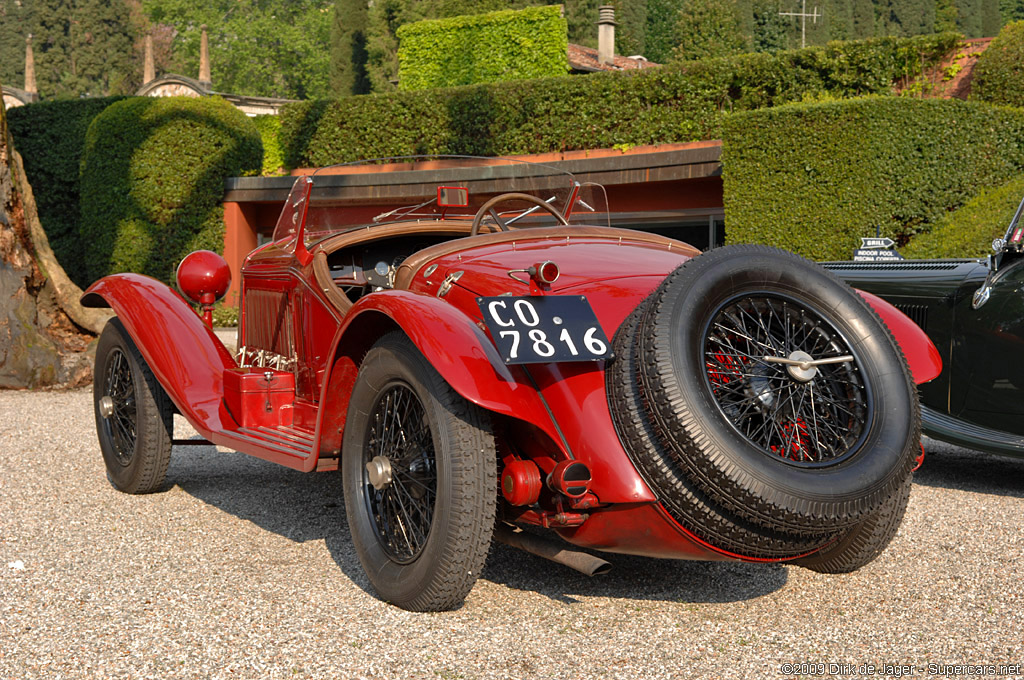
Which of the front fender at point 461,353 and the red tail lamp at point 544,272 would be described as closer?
the front fender at point 461,353

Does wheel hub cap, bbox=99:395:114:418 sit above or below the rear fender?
below

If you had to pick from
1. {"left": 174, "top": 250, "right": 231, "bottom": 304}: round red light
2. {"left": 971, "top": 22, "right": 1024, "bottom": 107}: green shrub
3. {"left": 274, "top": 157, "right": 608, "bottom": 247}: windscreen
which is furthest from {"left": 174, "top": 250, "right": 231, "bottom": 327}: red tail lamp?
{"left": 971, "top": 22, "right": 1024, "bottom": 107}: green shrub

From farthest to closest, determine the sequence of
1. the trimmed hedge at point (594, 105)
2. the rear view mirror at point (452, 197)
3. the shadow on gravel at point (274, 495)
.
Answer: the trimmed hedge at point (594, 105), the rear view mirror at point (452, 197), the shadow on gravel at point (274, 495)

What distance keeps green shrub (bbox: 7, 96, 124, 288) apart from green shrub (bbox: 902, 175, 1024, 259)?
1569cm

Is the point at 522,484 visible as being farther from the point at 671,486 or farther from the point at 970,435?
the point at 970,435

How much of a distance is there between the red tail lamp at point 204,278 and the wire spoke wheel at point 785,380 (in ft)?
11.7

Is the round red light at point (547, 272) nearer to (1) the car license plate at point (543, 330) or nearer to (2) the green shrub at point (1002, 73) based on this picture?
(1) the car license plate at point (543, 330)

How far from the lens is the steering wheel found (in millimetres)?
4164

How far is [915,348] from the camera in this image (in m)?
3.45

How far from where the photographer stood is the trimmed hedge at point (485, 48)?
24141 millimetres

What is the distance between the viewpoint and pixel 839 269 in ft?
19.7

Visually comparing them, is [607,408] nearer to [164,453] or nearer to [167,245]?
[164,453]

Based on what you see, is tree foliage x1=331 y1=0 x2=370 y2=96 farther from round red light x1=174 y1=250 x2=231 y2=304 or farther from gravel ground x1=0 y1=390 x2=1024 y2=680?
gravel ground x1=0 y1=390 x2=1024 y2=680

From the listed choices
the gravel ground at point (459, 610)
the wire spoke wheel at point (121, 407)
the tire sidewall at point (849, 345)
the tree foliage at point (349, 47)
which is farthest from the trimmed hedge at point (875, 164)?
the tree foliage at point (349, 47)
